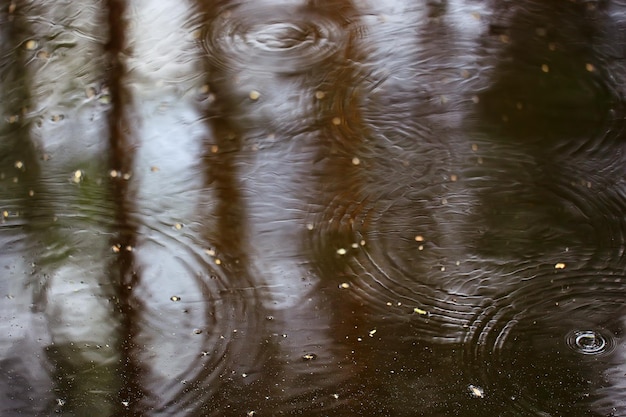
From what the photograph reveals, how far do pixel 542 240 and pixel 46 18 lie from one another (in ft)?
6.06

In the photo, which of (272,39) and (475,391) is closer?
(475,391)

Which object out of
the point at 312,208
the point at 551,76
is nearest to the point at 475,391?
the point at 312,208

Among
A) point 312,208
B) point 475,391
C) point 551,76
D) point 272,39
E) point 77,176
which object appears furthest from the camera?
point 272,39

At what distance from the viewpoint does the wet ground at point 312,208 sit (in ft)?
5.56

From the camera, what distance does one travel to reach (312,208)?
204 cm

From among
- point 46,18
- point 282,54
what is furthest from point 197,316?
point 46,18

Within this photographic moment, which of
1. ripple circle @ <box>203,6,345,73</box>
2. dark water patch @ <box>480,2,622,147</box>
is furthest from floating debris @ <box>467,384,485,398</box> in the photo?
ripple circle @ <box>203,6,345,73</box>

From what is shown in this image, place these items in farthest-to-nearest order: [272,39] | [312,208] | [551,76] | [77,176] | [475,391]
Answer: [272,39] < [551,76] < [77,176] < [312,208] < [475,391]

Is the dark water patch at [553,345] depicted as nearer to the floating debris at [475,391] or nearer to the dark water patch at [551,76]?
the floating debris at [475,391]

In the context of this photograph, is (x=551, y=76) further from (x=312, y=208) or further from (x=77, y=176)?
(x=77, y=176)

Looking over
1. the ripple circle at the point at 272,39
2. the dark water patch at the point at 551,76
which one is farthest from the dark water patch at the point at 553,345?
the ripple circle at the point at 272,39

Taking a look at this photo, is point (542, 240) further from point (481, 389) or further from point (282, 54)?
point (282, 54)

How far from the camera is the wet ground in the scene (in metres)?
1.69

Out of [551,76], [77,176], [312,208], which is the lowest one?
[312,208]
